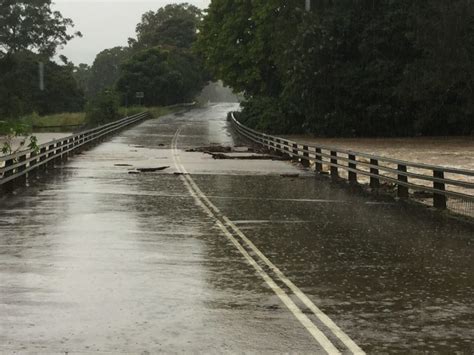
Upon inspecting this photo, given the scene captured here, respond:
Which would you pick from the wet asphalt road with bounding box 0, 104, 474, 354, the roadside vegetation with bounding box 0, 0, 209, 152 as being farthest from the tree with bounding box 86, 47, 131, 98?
the wet asphalt road with bounding box 0, 104, 474, 354

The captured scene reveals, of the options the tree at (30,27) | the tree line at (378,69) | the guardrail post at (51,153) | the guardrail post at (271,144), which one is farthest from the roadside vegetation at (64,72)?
the guardrail post at (51,153)

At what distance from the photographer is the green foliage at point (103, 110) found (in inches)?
3049

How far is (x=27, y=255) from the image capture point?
10.6m

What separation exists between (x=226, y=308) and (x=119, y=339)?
5.03 ft

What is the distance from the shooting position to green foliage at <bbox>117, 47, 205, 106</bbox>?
11581 centimetres

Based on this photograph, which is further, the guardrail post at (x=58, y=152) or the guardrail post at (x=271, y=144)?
the guardrail post at (x=271, y=144)

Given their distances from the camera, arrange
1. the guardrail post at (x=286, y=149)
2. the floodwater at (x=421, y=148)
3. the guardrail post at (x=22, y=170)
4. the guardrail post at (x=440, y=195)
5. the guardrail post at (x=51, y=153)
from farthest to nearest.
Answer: the guardrail post at (x=286, y=149) → the floodwater at (x=421, y=148) → the guardrail post at (x=51, y=153) → the guardrail post at (x=22, y=170) → the guardrail post at (x=440, y=195)

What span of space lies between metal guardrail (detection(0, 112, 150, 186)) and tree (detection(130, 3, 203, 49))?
91.6m

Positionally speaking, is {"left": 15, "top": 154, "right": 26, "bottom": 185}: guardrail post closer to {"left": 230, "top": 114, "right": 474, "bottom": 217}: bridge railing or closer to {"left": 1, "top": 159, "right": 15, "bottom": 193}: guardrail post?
{"left": 1, "top": 159, "right": 15, "bottom": 193}: guardrail post

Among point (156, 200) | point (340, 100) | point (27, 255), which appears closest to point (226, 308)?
point (27, 255)

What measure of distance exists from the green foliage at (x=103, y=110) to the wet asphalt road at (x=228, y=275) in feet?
195

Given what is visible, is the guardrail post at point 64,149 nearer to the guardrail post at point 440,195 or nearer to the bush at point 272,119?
the guardrail post at point 440,195

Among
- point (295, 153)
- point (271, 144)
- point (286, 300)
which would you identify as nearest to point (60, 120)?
point (271, 144)

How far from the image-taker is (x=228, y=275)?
9.40m
